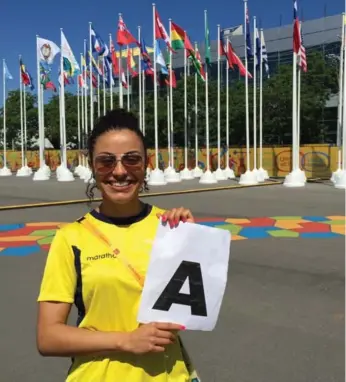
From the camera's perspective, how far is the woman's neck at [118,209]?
177cm

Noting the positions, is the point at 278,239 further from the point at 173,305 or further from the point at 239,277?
the point at 173,305

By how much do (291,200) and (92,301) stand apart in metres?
15.5

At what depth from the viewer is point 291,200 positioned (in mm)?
16609

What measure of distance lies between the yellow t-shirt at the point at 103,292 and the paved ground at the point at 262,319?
217cm

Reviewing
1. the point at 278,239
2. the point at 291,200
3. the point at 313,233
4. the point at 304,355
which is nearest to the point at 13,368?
the point at 304,355

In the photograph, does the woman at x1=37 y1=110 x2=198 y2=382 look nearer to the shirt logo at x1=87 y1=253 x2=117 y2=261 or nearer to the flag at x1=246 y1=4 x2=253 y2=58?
the shirt logo at x1=87 y1=253 x2=117 y2=261

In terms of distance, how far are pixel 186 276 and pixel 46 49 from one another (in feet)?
89.5

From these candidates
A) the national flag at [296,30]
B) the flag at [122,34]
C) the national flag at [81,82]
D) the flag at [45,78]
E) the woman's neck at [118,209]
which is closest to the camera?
the woman's neck at [118,209]

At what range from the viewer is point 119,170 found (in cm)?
177

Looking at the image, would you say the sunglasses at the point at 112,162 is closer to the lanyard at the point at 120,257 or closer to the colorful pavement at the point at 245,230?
the lanyard at the point at 120,257

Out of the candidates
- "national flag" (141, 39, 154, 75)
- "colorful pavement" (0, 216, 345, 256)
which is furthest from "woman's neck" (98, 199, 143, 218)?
"national flag" (141, 39, 154, 75)

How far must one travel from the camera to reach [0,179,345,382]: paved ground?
3.78 m

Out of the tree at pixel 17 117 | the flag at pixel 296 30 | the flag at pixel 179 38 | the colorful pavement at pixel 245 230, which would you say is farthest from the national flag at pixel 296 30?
the tree at pixel 17 117

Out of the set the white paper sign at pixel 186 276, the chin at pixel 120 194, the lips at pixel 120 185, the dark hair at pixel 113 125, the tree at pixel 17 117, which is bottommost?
the white paper sign at pixel 186 276
